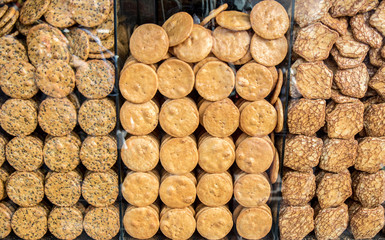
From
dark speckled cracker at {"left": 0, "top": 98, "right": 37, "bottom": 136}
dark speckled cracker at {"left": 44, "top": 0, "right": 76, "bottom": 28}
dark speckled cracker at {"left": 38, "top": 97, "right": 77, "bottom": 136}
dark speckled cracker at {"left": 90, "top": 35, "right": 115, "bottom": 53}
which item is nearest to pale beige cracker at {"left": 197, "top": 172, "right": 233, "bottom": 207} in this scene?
dark speckled cracker at {"left": 38, "top": 97, "right": 77, "bottom": 136}

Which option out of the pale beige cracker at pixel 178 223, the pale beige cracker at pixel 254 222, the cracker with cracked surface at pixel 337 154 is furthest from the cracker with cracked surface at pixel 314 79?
the pale beige cracker at pixel 178 223

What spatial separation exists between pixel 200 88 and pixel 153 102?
32 cm

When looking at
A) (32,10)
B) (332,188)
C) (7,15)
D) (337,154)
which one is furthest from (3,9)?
(332,188)

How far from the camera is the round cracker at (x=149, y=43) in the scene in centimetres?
196

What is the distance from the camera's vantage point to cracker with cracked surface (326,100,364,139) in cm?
220

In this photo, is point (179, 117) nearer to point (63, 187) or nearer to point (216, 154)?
point (216, 154)

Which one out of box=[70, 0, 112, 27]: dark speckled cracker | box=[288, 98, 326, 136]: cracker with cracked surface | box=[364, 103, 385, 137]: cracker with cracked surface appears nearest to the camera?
box=[70, 0, 112, 27]: dark speckled cracker

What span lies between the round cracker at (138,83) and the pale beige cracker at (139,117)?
41mm

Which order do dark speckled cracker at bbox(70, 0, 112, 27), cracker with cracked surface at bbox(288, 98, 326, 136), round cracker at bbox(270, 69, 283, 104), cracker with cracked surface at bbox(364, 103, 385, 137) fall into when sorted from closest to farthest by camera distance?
dark speckled cracker at bbox(70, 0, 112, 27)
round cracker at bbox(270, 69, 283, 104)
cracker with cracked surface at bbox(288, 98, 326, 136)
cracker with cracked surface at bbox(364, 103, 385, 137)

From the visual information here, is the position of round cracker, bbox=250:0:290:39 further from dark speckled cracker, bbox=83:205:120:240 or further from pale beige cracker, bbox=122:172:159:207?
dark speckled cracker, bbox=83:205:120:240

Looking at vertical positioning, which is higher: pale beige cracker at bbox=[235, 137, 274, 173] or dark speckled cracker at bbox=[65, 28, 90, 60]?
dark speckled cracker at bbox=[65, 28, 90, 60]

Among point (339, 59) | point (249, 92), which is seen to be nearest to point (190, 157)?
point (249, 92)

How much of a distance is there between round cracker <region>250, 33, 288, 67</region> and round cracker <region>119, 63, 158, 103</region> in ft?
2.10

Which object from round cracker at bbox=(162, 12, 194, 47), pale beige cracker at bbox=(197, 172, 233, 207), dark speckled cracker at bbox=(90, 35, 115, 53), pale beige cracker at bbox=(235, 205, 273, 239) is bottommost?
pale beige cracker at bbox=(235, 205, 273, 239)
